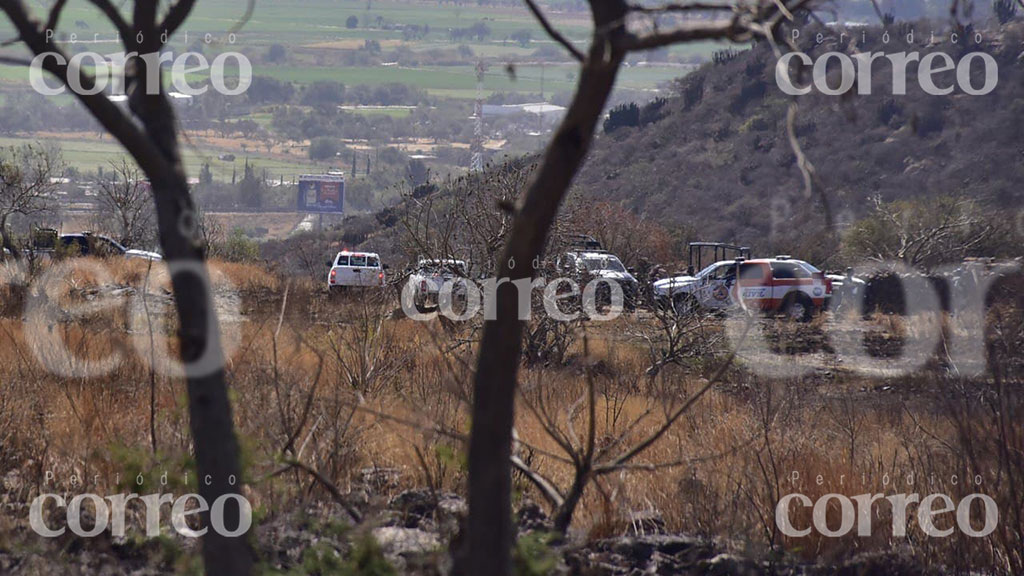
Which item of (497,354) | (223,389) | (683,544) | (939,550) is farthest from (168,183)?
(939,550)

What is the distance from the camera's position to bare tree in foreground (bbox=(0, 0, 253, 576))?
2.67 m

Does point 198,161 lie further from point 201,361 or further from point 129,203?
point 201,361

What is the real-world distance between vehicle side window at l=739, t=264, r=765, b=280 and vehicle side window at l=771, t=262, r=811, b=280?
15.8 inches

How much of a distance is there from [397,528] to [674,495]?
1894 millimetres

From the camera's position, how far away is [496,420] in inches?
93.0

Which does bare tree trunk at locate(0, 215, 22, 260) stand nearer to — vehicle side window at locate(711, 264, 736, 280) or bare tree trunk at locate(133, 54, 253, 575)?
vehicle side window at locate(711, 264, 736, 280)

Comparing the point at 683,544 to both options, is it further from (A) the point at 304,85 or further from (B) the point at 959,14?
(A) the point at 304,85

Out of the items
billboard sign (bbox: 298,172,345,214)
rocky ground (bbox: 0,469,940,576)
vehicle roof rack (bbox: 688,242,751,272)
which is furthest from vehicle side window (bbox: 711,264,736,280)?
billboard sign (bbox: 298,172,345,214)

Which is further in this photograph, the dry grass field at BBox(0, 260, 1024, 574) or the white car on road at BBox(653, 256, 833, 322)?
the white car on road at BBox(653, 256, 833, 322)

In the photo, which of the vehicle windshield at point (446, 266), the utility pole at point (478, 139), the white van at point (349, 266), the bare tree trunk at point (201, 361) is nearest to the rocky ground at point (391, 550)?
the bare tree trunk at point (201, 361)

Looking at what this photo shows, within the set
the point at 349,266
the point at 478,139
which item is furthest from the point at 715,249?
the point at 478,139

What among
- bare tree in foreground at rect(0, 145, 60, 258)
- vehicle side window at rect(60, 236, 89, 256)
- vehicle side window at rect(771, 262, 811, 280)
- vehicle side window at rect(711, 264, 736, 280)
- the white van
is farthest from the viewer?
the white van

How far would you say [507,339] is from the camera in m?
2.34

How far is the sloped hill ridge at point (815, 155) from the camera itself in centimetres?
3819
